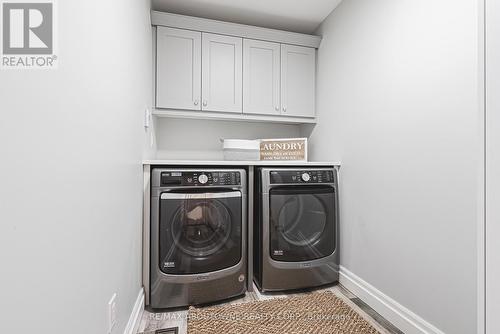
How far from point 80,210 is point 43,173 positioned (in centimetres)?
20

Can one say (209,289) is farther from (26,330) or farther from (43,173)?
(43,173)

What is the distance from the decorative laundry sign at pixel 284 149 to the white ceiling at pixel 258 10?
45.2 inches

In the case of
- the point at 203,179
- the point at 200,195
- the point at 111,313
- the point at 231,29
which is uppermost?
the point at 231,29

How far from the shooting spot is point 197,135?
8.40 ft

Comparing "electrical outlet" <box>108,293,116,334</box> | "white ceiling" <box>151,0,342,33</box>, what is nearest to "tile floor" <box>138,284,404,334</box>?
"electrical outlet" <box>108,293,116,334</box>

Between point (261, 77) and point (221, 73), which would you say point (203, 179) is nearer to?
point (221, 73)

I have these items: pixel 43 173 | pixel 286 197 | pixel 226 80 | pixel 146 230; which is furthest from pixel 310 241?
pixel 43 173

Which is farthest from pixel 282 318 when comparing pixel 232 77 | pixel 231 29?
pixel 231 29

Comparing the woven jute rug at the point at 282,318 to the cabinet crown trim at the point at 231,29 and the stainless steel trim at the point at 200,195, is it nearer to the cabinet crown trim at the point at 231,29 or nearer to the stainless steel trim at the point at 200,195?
the stainless steel trim at the point at 200,195

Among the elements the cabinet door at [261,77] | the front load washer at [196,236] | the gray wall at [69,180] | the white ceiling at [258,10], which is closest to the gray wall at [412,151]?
the white ceiling at [258,10]

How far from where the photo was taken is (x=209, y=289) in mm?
1702

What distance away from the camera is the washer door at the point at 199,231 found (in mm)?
1646

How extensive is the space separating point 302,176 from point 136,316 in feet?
4.73

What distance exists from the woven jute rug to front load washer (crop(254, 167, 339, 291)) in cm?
18
